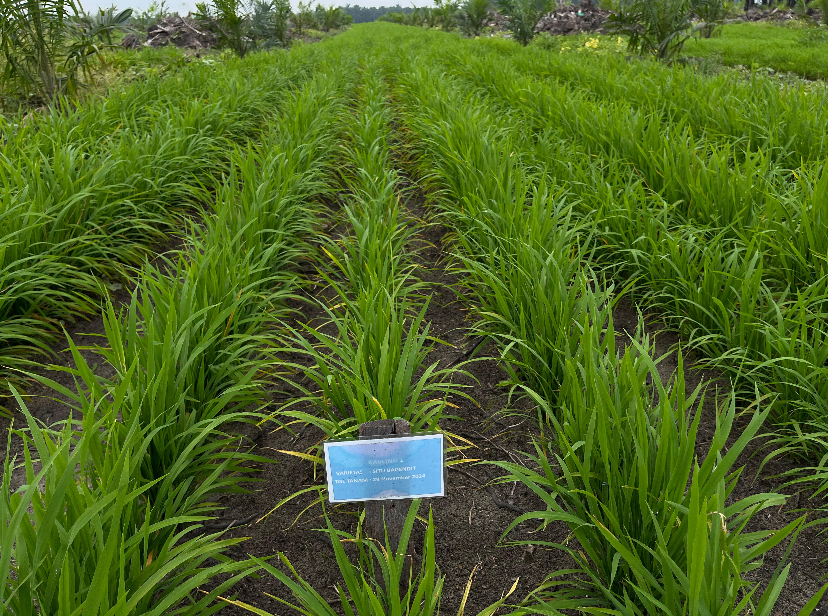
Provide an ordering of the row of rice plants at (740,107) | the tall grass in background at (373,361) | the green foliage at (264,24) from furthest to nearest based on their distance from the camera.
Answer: the green foliage at (264,24) → the row of rice plants at (740,107) → the tall grass in background at (373,361)

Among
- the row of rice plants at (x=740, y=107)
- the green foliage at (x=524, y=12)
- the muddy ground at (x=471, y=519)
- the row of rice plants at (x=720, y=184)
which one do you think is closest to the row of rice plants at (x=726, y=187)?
the row of rice plants at (x=720, y=184)

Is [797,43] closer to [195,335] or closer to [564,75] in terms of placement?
[564,75]

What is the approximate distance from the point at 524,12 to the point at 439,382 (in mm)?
14192

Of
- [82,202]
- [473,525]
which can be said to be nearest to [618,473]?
[473,525]

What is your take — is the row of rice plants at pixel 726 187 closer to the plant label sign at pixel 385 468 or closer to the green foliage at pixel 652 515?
the green foliage at pixel 652 515

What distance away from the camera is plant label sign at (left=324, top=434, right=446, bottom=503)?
43.8 inches

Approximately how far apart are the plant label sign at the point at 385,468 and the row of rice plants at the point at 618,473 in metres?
0.26

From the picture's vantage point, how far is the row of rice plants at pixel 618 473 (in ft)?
3.22

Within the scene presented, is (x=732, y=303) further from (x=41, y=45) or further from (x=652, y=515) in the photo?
(x=41, y=45)

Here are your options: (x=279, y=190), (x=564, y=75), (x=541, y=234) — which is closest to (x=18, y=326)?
(x=279, y=190)

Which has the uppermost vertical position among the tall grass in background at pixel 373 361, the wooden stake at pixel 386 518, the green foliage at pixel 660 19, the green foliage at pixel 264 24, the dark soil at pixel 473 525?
the green foliage at pixel 264 24

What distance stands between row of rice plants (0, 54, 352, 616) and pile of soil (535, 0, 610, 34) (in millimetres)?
20430

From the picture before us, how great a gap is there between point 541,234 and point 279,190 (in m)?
1.28

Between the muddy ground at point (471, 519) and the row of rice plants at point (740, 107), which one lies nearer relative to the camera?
the muddy ground at point (471, 519)
